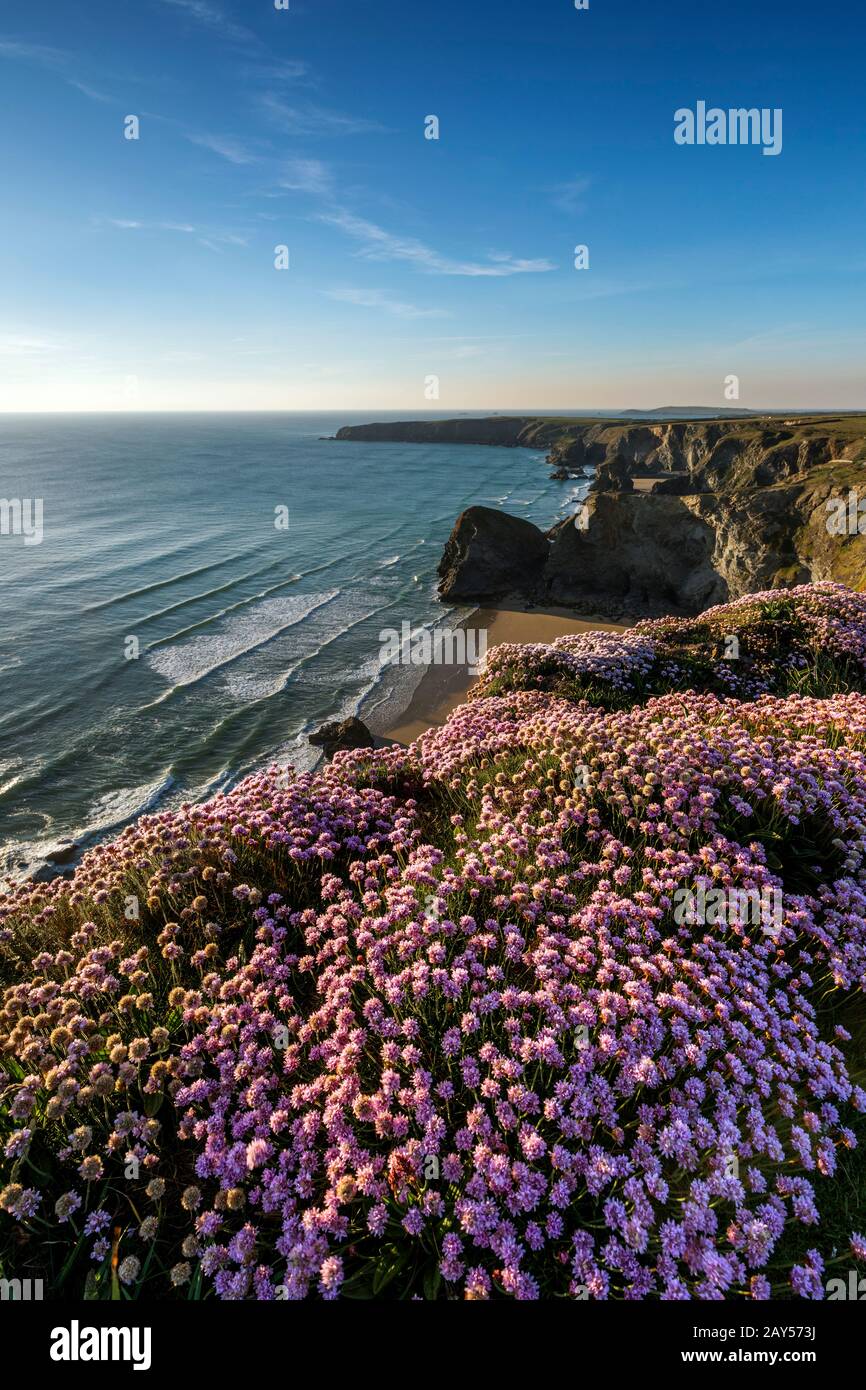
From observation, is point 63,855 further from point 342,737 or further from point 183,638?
point 183,638

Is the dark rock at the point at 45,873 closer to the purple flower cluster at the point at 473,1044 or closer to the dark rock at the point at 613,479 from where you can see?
the purple flower cluster at the point at 473,1044

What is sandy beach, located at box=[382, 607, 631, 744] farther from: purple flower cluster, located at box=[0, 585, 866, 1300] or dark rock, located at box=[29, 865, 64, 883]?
purple flower cluster, located at box=[0, 585, 866, 1300]

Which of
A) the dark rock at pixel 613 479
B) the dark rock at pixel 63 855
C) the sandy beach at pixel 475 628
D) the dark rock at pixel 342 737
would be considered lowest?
the dark rock at pixel 63 855

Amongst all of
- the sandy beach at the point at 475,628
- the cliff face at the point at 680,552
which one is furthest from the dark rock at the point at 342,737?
the cliff face at the point at 680,552

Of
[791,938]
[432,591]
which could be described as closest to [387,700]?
[432,591]
